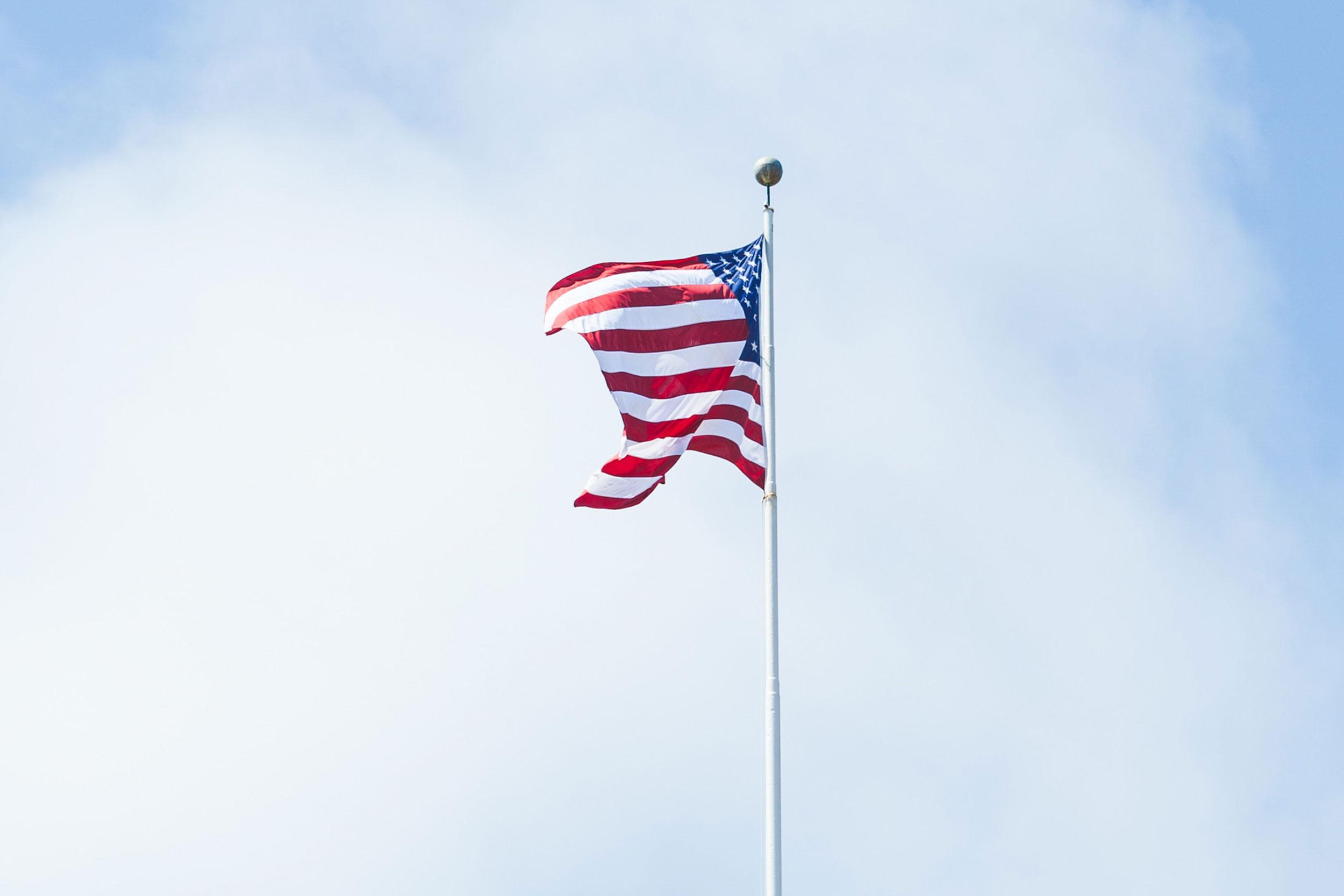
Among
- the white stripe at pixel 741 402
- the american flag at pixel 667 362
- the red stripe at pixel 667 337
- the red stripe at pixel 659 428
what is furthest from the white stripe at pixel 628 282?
the red stripe at pixel 659 428

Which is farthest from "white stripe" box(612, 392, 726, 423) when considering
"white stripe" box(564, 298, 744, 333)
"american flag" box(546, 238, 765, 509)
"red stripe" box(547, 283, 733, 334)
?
"red stripe" box(547, 283, 733, 334)

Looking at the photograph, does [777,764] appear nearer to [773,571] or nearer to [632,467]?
[773,571]

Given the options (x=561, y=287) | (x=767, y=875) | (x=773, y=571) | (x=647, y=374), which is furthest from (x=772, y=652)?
(x=561, y=287)

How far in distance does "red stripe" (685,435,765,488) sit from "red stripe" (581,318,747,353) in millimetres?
1578

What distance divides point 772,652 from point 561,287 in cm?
760

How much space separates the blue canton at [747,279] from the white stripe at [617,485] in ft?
8.96

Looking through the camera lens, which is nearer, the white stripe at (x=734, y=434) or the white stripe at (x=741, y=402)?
the white stripe at (x=734, y=434)

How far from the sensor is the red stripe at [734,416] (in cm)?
2945

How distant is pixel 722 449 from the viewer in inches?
1155

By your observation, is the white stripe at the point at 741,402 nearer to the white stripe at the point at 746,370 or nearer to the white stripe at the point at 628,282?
the white stripe at the point at 746,370

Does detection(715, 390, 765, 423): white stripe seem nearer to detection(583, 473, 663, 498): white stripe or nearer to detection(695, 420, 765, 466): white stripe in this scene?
detection(695, 420, 765, 466): white stripe

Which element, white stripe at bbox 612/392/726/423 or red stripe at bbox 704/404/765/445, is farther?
red stripe at bbox 704/404/765/445

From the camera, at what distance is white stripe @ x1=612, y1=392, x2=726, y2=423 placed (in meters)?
29.3

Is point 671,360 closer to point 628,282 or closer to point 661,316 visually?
point 661,316
